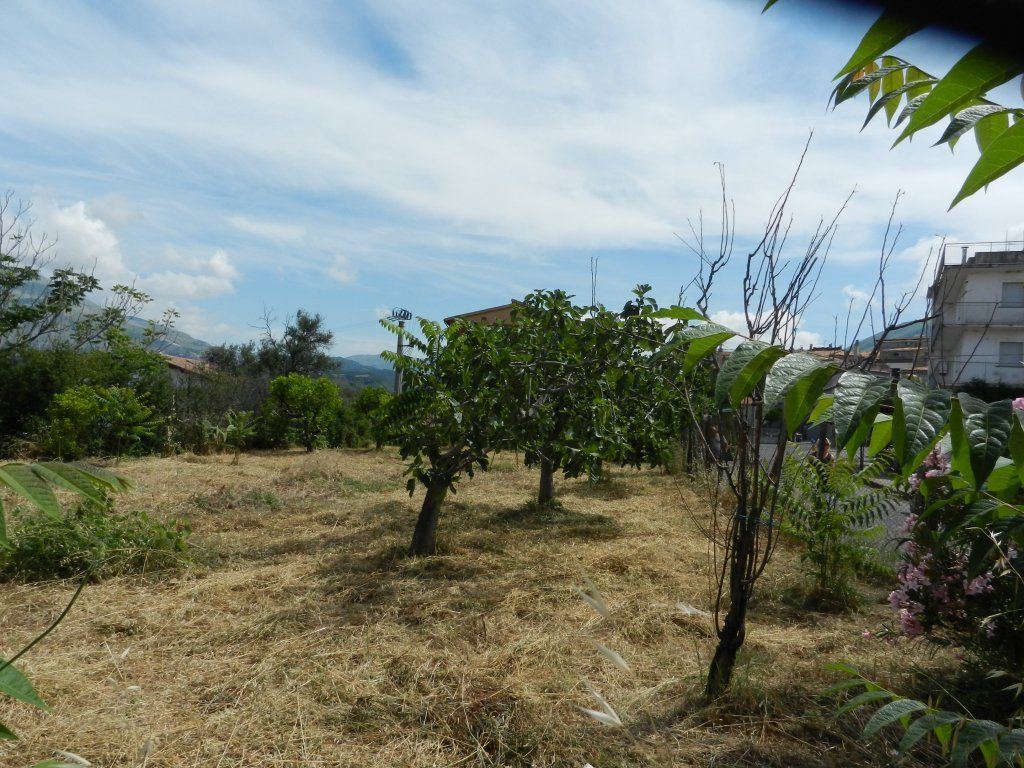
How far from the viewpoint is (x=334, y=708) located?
2938 mm

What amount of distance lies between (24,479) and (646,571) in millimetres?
4878

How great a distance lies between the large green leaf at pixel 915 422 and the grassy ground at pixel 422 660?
1.51 meters

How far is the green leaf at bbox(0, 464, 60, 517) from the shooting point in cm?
86

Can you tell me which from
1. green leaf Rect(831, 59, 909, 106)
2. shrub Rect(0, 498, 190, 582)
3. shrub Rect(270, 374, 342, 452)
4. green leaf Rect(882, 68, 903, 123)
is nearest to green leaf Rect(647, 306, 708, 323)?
green leaf Rect(831, 59, 909, 106)

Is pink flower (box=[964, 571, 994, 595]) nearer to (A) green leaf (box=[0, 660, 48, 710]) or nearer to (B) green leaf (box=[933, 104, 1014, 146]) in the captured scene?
(B) green leaf (box=[933, 104, 1014, 146])

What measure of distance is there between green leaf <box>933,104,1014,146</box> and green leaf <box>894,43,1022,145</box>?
0.36 feet

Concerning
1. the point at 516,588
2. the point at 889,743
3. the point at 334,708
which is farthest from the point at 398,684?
the point at 889,743

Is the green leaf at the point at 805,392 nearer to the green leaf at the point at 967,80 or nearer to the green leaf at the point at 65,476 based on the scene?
the green leaf at the point at 967,80

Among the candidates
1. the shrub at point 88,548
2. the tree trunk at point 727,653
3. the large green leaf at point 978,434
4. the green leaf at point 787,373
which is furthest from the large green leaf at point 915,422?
the shrub at point 88,548

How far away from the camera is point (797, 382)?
1.15 m

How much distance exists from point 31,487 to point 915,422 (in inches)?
49.5

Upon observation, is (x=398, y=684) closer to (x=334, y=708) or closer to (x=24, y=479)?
(x=334, y=708)

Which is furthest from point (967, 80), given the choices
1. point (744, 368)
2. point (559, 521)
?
point (559, 521)

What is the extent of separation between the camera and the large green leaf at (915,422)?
1059 mm
